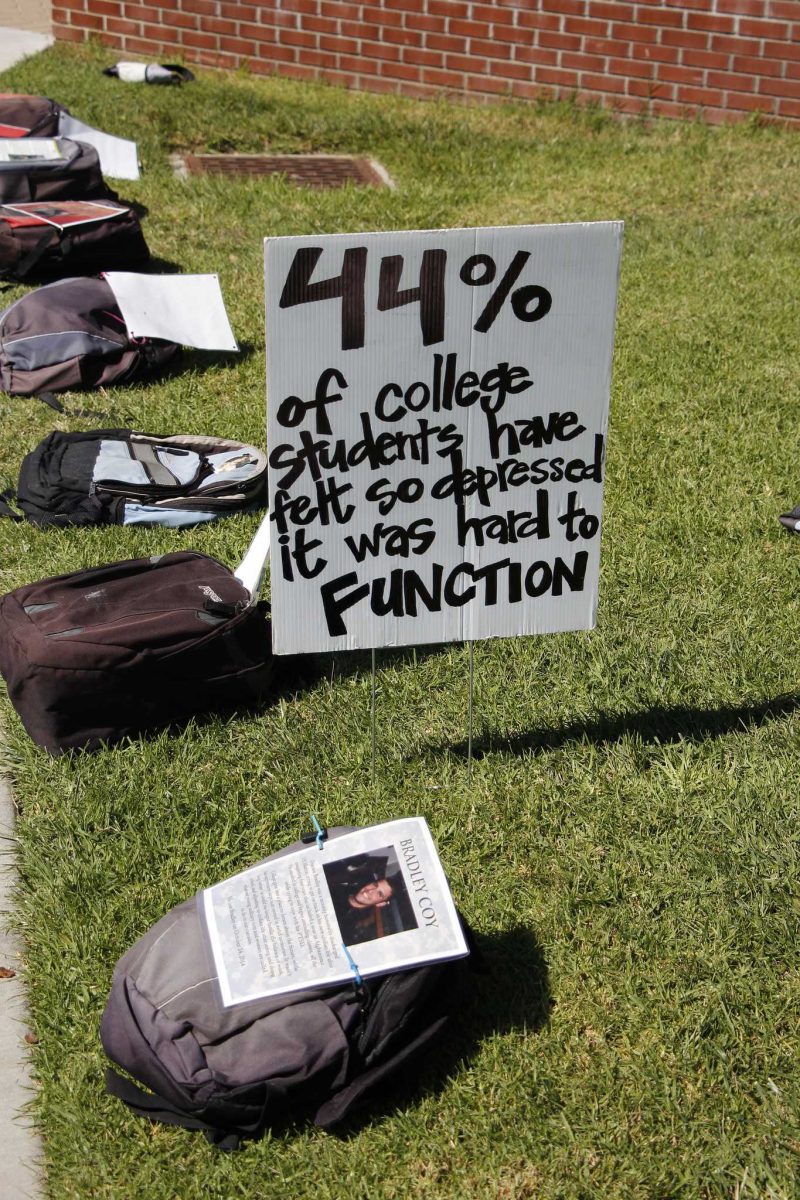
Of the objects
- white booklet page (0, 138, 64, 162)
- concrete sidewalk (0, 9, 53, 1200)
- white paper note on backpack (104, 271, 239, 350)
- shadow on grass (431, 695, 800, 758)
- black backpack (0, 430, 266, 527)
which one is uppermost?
white booklet page (0, 138, 64, 162)

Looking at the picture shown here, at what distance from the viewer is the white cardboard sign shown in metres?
2.96

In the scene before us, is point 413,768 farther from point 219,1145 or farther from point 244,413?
point 244,413

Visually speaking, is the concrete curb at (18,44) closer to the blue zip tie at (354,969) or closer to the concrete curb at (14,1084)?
the concrete curb at (14,1084)

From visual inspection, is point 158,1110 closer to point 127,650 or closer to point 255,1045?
point 255,1045

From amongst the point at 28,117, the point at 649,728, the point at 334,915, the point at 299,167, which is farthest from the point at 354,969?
the point at 299,167

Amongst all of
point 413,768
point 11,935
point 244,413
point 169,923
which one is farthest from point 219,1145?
point 244,413

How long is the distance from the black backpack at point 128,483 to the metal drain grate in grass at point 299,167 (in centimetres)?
410

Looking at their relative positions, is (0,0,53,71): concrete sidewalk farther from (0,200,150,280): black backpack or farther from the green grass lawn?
the green grass lawn

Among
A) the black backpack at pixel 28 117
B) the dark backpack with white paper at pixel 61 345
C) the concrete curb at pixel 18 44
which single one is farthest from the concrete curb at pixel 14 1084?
the concrete curb at pixel 18 44

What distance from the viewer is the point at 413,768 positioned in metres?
3.52

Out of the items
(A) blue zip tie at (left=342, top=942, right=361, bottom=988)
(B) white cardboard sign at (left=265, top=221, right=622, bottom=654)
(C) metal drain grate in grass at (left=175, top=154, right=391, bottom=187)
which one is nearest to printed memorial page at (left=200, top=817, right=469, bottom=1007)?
(A) blue zip tie at (left=342, top=942, right=361, bottom=988)

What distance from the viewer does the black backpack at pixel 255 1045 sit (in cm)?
248

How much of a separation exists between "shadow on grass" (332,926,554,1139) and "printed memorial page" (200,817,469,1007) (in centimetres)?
23

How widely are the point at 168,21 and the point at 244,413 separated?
6.23 m
